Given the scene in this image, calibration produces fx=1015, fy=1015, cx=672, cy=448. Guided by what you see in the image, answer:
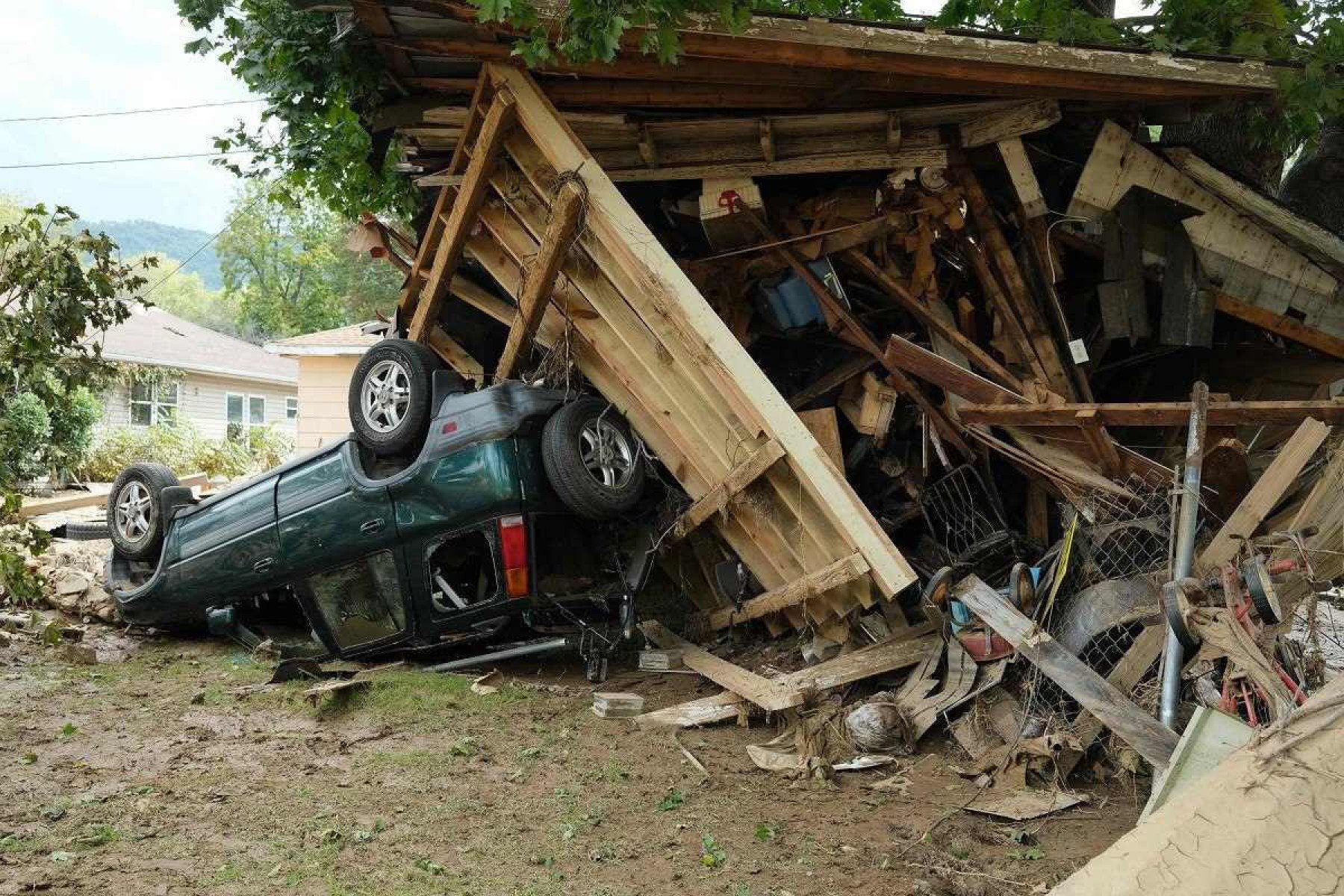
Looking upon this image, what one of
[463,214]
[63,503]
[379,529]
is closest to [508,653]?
[379,529]

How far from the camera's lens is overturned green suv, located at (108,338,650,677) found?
731cm

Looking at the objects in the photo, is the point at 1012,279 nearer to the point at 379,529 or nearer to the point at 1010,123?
the point at 1010,123

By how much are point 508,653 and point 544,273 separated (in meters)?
2.89

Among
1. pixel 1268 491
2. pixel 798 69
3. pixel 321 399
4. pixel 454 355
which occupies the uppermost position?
pixel 798 69

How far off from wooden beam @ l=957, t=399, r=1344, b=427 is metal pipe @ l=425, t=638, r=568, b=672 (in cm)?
372

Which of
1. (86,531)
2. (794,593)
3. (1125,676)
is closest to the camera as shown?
(1125,676)

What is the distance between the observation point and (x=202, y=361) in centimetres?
3036

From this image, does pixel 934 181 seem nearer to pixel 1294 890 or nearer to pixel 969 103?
pixel 969 103

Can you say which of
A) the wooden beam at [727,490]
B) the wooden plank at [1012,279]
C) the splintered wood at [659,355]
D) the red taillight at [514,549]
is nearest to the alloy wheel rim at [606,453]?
the splintered wood at [659,355]

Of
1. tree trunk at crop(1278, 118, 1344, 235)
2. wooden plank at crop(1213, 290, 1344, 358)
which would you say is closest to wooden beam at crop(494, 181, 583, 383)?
wooden plank at crop(1213, 290, 1344, 358)

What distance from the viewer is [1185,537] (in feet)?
16.3

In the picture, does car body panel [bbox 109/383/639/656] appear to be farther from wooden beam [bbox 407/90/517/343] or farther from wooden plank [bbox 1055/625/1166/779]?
wooden plank [bbox 1055/625/1166/779]

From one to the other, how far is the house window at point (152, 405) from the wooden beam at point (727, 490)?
24.6m

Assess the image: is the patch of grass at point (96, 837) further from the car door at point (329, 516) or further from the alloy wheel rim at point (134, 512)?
the alloy wheel rim at point (134, 512)
